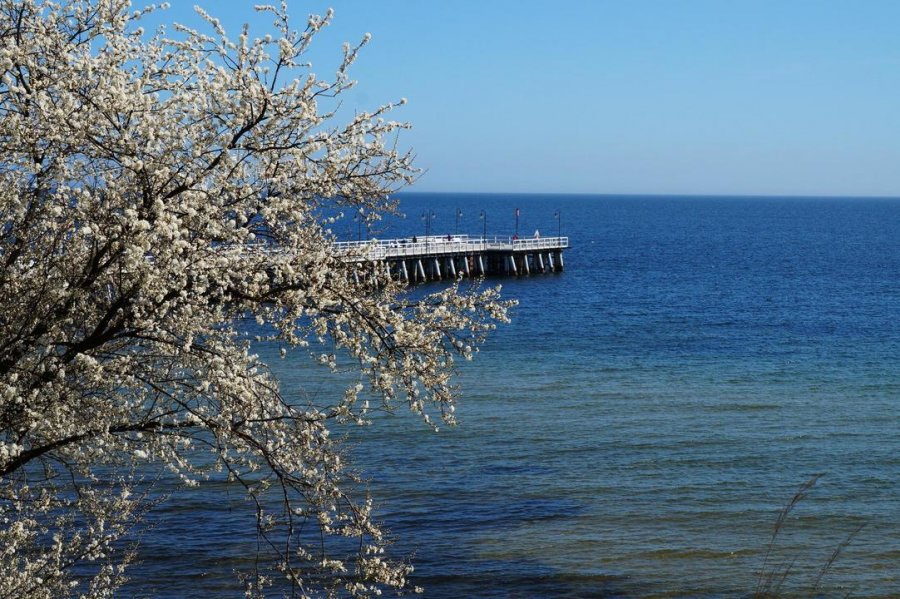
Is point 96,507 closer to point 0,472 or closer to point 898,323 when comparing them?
point 0,472

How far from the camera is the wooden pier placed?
225 feet

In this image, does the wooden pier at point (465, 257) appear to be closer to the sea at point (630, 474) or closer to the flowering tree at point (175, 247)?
the sea at point (630, 474)

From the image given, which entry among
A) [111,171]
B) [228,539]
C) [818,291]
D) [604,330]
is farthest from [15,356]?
[818,291]

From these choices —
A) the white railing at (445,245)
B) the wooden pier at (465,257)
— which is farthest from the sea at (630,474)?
the wooden pier at (465,257)

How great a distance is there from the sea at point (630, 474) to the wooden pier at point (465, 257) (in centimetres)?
1959

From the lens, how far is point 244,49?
8.61m

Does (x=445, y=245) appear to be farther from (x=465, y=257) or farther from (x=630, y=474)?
(x=630, y=474)

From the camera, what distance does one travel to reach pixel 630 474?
24469 mm

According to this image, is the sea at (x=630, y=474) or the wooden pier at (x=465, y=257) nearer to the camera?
the sea at (x=630, y=474)

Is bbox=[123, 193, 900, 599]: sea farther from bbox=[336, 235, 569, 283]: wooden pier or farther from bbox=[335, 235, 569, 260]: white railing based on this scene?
bbox=[336, 235, 569, 283]: wooden pier

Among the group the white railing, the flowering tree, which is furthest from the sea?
the white railing

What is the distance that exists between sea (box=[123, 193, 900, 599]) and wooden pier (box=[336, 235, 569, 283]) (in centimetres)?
1959

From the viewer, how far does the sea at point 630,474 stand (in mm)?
18594

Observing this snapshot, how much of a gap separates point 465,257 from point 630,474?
4032 centimetres
